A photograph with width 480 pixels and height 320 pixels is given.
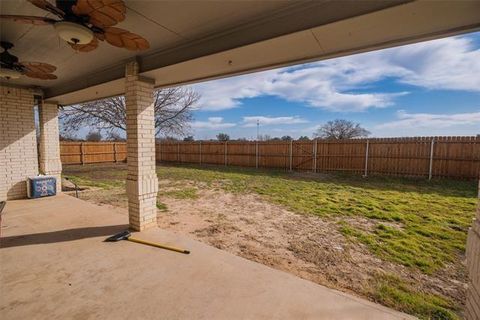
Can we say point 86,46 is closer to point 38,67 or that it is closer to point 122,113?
point 38,67

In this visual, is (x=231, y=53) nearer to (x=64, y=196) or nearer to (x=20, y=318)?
(x=20, y=318)

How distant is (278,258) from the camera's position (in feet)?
10.2

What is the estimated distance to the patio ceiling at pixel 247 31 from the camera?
6.48 feet

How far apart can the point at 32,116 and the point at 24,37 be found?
12.5ft

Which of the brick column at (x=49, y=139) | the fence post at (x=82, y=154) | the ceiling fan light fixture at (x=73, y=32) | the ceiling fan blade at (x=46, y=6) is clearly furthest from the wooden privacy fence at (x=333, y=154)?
the ceiling fan blade at (x=46, y=6)

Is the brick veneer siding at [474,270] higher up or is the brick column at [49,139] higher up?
the brick column at [49,139]

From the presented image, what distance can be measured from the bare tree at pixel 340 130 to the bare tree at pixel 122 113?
18.5 metres

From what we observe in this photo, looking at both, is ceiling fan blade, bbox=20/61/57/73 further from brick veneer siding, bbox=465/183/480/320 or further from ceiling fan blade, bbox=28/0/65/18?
brick veneer siding, bbox=465/183/480/320

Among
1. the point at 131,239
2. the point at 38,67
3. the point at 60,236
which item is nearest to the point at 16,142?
the point at 38,67

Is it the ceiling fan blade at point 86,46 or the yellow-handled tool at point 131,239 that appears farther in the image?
the yellow-handled tool at point 131,239

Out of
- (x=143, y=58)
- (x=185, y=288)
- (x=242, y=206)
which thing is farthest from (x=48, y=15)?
(x=242, y=206)

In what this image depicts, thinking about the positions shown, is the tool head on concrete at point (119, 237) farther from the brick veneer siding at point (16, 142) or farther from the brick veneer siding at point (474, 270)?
the brick veneer siding at point (16, 142)

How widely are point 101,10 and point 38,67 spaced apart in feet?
7.50

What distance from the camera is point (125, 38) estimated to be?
7.54 ft
